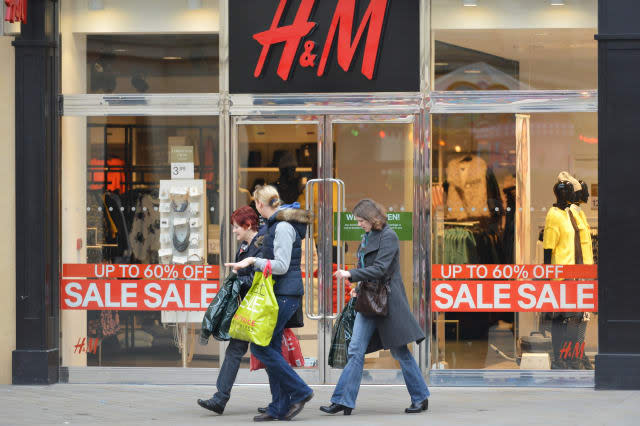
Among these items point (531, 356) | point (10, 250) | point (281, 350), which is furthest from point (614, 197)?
point (10, 250)

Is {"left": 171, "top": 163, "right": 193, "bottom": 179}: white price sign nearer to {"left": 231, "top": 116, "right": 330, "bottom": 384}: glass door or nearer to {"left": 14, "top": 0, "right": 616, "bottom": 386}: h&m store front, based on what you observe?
{"left": 14, "top": 0, "right": 616, "bottom": 386}: h&m store front

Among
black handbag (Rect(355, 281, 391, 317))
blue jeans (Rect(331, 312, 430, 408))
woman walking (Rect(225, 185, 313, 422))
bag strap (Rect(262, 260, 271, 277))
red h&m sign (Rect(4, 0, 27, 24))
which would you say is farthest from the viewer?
red h&m sign (Rect(4, 0, 27, 24))

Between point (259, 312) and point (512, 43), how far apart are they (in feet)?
12.8

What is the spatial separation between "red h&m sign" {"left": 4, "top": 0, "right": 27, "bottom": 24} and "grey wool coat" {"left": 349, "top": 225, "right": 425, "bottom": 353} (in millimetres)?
3828

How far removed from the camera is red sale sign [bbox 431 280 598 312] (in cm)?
962

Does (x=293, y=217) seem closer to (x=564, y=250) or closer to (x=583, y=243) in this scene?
(x=564, y=250)

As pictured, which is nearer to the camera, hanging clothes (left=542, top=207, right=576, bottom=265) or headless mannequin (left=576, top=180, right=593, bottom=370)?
headless mannequin (left=576, top=180, right=593, bottom=370)

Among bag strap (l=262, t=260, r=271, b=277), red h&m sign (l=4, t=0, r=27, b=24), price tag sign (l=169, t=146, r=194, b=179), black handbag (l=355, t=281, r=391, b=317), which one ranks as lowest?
black handbag (l=355, t=281, r=391, b=317)

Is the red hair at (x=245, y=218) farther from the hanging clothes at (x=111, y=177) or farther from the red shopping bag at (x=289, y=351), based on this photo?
the hanging clothes at (x=111, y=177)

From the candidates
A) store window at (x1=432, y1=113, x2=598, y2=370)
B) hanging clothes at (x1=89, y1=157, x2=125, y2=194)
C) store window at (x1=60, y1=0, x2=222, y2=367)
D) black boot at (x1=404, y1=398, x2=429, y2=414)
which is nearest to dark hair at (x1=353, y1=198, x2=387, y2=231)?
black boot at (x1=404, y1=398, x2=429, y2=414)

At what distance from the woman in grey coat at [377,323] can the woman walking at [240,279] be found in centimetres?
79

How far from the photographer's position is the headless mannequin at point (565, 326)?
9609 mm

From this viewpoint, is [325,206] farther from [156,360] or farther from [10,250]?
[10,250]

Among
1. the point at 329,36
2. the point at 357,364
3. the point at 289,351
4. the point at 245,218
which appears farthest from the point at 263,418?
the point at 329,36
